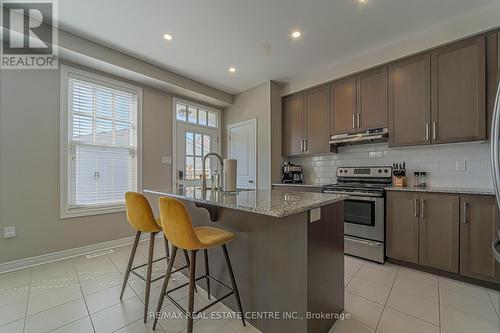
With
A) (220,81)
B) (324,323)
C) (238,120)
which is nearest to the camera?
(324,323)

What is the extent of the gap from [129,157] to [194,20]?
227 centimetres

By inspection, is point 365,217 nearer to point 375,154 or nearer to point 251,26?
point 375,154

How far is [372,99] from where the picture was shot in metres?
3.12

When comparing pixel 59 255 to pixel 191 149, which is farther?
pixel 191 149

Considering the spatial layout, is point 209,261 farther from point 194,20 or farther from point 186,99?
point 186,99

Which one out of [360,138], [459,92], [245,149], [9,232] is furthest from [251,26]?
[9,232]

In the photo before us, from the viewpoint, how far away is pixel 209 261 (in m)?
2.09

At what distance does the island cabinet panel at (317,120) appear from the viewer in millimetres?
3612

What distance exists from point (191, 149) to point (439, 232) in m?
3.94

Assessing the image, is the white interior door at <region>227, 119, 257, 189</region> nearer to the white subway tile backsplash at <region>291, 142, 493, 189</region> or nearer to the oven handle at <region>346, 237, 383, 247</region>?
the white subway tile backsplash at <region>291, 142, 493, 189</region>

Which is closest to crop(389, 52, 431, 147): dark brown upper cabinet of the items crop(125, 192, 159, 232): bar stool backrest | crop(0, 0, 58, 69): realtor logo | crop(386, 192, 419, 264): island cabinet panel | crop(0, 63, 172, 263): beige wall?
crop(386, 192, 419, 264): island cabinet panel

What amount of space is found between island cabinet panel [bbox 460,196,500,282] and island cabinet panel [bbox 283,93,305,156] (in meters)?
2.27

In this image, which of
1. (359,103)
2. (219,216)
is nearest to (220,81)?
(359,103)

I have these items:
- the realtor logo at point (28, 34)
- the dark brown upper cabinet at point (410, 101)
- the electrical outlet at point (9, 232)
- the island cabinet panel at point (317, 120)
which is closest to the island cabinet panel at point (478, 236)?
the dark brown upper cabinet at point (410, 101)
